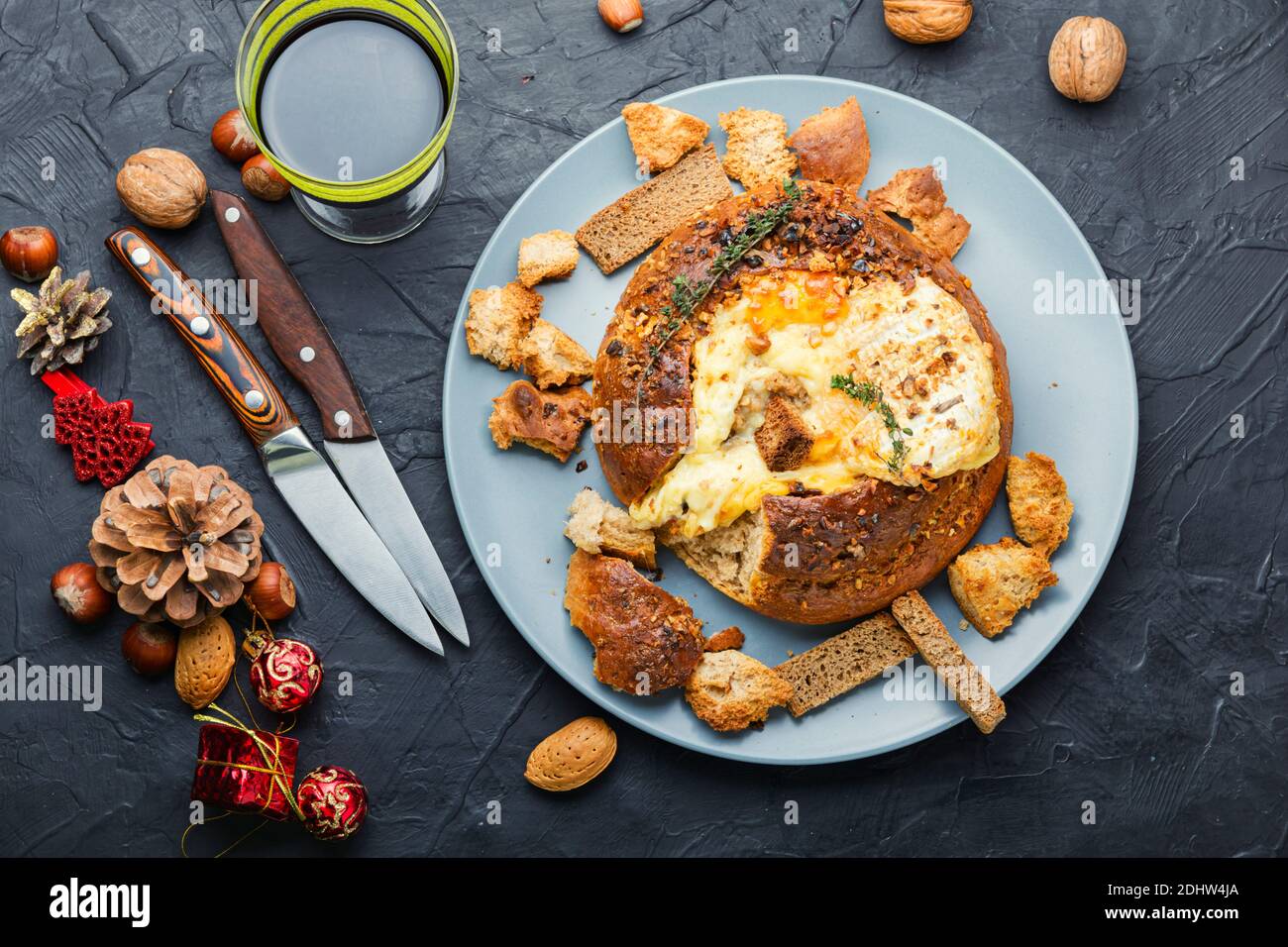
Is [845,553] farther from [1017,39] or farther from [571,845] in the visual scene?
[1017,39]

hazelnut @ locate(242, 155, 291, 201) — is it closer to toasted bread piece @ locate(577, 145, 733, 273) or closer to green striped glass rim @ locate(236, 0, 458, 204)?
green striped glass rim @ locate(236, 0, 458, 204)

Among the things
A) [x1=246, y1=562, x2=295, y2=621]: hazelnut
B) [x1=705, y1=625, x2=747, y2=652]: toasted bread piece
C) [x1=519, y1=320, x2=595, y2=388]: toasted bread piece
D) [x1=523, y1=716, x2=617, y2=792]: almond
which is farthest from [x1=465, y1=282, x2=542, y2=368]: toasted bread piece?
[x1=523, y1=716, x2=617, y2=792]: almond

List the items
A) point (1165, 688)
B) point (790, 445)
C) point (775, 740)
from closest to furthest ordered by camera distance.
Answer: point (790, 445)
point (775, 740)
point (1165, 688)

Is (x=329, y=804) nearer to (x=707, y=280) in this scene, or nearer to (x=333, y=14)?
(x=707, y=280)

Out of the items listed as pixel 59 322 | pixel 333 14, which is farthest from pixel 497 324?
pixel 59 322

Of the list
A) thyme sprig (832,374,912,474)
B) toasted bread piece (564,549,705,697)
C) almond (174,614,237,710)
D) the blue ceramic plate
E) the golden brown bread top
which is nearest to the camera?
thyme sprig (832,374,912,474)
